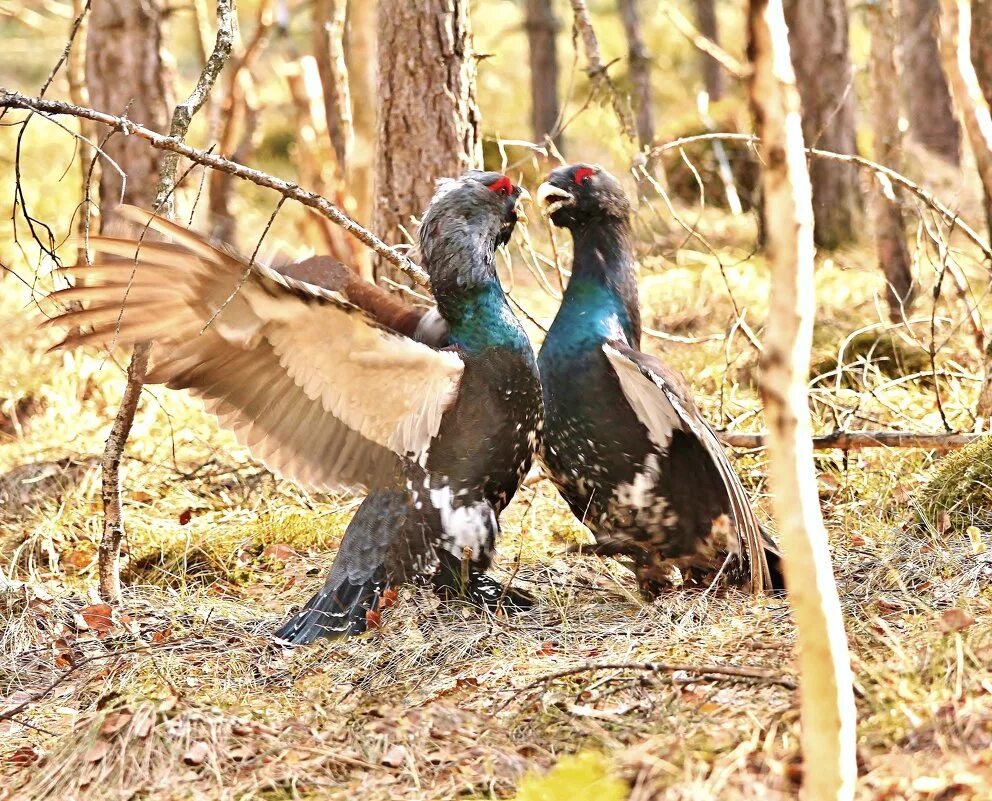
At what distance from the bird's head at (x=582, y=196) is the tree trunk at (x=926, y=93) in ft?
30.7

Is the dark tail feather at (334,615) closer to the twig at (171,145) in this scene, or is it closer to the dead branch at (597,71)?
the twig at (171,145)

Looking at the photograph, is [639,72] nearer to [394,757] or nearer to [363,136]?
[363,136]

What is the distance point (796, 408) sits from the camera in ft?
7.02

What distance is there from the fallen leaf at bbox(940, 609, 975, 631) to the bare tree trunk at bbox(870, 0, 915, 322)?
4.27m

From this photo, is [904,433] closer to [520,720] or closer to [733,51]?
[520,720]

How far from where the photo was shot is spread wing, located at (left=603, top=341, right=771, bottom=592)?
4069mm

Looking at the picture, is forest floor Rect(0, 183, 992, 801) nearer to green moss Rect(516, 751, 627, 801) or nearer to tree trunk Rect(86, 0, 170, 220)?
green moss Rect(516, 751, 627, 801)

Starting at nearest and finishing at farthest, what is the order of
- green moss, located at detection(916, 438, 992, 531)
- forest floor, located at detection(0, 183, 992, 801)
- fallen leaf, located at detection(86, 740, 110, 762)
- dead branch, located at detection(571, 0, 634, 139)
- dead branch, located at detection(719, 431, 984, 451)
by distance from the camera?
forest floor, located at detection(0, 183, 992, 801) → fallen leaf, located at detection(86, 740, 110, 762) → green moss, located at detection(916, 438, 992, 531) → dead branch, located at detection(719, 431, 984, 451) → dead branch, located at detection(571, 0, 634, 139)

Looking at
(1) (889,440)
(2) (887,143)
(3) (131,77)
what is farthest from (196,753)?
(2) (887,143)

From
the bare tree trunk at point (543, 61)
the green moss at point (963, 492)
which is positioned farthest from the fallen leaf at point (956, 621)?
the bare tree trunk at point (543, 61)

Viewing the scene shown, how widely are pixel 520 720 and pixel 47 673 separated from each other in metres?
1.86

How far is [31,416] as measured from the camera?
23.9ft

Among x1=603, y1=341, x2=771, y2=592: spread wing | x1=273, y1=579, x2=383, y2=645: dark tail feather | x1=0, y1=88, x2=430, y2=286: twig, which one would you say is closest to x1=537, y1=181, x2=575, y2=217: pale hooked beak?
x1=603, y1=341, x2=771, y2=592: spread wing

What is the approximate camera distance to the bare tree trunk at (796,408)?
212 cm
